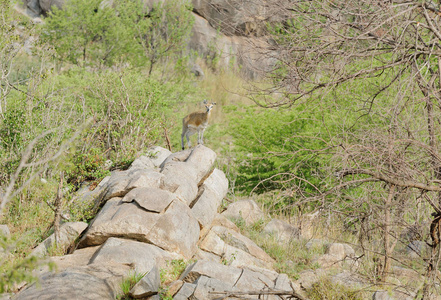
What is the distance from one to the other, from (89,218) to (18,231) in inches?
47.4

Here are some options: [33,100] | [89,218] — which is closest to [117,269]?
[89,218]

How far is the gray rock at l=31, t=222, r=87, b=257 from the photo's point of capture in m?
7.22

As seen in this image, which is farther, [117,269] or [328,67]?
[117,269]

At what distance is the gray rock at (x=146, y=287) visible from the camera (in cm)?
581

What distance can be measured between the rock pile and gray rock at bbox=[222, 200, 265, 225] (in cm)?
69

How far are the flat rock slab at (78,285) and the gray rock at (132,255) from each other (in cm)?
31

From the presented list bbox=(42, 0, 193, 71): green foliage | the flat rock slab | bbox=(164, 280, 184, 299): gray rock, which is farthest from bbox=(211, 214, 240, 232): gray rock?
bbox=(42, 0, 193, 71): green foliage

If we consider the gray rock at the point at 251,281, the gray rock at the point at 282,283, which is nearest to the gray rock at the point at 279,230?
the gray rock at the point at 282,283

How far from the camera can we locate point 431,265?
5.35 meters

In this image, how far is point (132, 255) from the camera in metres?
6.50

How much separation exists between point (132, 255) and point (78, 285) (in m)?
1.16

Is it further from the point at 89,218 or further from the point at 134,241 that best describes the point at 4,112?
the point at 134,241

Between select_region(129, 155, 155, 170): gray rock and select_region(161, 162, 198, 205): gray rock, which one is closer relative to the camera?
select_region(161, 162, 198, 205): gray rock

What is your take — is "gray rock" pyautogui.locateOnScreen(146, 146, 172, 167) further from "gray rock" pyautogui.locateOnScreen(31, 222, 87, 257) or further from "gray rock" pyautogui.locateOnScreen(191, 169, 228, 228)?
"gray rock" pyautogui.locateOnScreen(31, 222, 87, 257)
